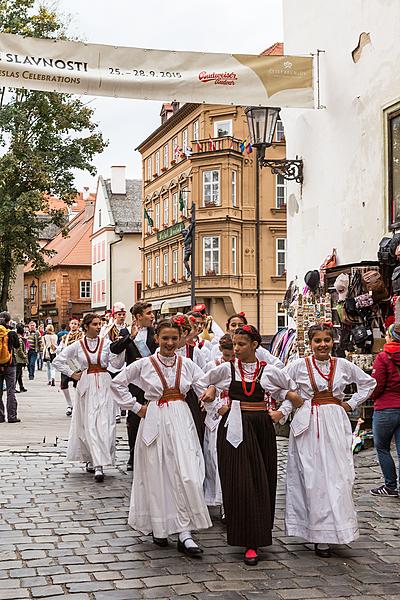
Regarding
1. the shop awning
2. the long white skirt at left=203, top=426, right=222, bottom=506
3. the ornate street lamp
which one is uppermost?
the ornate street lamp

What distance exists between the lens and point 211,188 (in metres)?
41.6

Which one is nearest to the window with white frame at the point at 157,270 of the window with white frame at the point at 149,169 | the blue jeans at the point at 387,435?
the window with white frame at the point at 149,169

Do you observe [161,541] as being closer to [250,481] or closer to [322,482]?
[250,481]

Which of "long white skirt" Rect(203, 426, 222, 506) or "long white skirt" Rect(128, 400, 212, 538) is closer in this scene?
"long white skirt" Rect(128, 400, 212, 538)

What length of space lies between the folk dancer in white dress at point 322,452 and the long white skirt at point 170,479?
2.33ft

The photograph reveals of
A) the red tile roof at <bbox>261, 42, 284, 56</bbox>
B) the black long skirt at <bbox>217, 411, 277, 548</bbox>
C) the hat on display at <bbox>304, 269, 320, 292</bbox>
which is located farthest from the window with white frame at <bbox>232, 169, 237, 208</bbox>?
the black long skirt at <bbox>217, 411, 277, 548</bbox>

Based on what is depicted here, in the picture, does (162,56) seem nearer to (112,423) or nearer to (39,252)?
(112,423)

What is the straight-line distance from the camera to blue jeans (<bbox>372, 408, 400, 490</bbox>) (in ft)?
27.1

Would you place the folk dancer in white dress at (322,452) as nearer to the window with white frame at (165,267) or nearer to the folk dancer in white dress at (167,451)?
the folk dancer in white dress at (167,451)

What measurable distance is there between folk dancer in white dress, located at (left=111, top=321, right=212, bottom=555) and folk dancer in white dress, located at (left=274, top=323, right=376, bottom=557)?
0.72 meters

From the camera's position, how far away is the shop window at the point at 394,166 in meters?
11.0

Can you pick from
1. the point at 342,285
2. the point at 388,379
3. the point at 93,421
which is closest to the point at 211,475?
the point at 388,379

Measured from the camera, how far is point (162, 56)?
36.8 ft

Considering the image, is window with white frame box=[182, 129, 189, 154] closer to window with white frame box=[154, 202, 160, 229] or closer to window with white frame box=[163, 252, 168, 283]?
window with white frame box=[154, 202, 160, 229]
